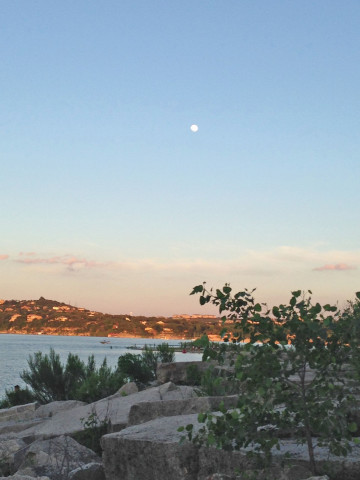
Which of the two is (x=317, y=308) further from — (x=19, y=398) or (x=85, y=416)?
(x=19, y=398)

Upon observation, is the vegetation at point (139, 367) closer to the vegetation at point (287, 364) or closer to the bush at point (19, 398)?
the bush at point (19, 398)

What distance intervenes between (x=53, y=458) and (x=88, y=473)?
1453 millimetres

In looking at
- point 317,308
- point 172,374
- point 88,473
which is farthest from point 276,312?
point 172,374

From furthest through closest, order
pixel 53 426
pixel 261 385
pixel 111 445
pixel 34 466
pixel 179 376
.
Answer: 1. pixel 179 376
2. pixel 53 426
3. pixel 34 466
4. pixel 111 445
5. pixel 261 385

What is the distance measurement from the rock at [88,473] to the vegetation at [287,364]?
2510mm

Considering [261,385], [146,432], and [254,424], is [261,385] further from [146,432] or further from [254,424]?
[146,432]

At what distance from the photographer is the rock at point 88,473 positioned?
6879 millimetres

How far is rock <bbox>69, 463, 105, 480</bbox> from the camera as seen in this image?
6.88m

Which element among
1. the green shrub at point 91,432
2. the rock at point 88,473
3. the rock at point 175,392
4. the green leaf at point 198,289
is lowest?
the green shrub at point 91,432

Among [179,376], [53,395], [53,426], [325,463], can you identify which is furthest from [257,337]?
[53,395]

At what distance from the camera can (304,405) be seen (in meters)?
4.84

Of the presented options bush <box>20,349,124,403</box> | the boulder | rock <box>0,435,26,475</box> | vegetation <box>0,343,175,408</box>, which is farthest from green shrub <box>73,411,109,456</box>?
bush <box>20,349,124,403</box>

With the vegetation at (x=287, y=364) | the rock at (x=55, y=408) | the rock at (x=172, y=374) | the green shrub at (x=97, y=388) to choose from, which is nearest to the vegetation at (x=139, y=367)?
the green shrub at (x=97, y=388)

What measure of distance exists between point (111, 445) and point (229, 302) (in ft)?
7.87
